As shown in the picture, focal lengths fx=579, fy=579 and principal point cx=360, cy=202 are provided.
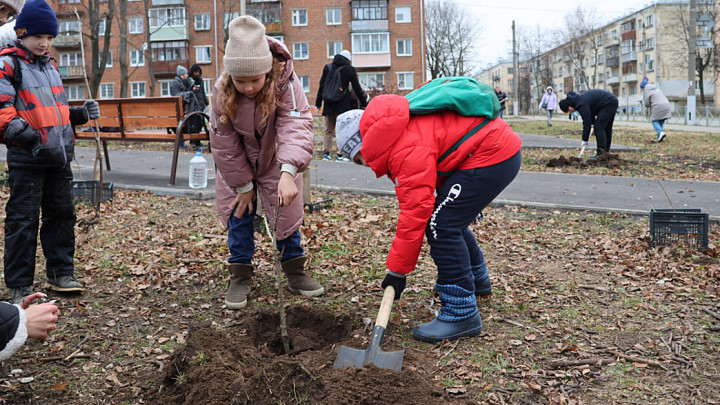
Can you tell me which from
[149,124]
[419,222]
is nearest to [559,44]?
[149,124]

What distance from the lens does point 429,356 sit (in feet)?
10.6

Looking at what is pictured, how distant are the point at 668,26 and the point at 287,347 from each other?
3016 inches

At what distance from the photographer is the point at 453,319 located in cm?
344

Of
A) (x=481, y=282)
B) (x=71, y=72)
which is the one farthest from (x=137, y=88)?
(x=481, y=282)

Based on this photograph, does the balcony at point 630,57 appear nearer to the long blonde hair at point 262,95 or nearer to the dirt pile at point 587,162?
the dirt pile at point 587,162

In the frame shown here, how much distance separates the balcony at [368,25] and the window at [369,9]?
0.39 m

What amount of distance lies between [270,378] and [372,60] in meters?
49.5

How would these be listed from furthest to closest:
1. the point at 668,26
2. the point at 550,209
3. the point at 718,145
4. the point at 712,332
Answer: the point at 668,26, the point at 718,145, the point at 550,209, the point at 712,332

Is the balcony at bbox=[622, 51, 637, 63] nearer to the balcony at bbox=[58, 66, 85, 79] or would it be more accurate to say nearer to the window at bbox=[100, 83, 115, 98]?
the window at bbox=[100, 83, 115, 98]

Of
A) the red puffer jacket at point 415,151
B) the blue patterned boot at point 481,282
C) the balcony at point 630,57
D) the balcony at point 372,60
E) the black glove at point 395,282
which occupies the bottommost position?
the blue patterned boot at point 481,282

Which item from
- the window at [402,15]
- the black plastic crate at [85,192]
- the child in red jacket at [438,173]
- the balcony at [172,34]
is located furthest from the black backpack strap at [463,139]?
the balcony at [172,34]

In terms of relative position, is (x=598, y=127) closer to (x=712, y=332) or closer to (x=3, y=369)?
(x=712, y=332)

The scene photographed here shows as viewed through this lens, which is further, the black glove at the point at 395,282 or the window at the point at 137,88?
the window at the point at 137,88

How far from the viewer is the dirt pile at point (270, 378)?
268 cm
